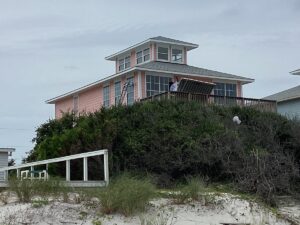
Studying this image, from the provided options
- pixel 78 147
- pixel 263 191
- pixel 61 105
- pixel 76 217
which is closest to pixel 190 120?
pixel 78 147

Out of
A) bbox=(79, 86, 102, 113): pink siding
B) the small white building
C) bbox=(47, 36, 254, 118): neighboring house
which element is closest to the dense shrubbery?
bbox=(47, 36, 254, 118): neighboring house

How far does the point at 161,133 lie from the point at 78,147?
2.82 metres

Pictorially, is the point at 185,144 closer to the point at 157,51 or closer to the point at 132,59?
the point at 157,51

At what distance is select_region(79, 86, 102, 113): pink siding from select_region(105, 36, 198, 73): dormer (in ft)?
8.26

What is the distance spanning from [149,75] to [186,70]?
110 inches

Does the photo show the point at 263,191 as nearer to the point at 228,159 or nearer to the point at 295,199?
the point at 295,199

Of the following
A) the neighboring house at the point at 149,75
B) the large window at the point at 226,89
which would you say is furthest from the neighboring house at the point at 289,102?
the neighboring house at the point at 149,75

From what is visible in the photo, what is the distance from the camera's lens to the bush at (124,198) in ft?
39.3

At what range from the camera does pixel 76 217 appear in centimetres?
1180

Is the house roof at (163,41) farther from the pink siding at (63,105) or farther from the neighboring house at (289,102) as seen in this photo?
the neighboring house at (289,102)

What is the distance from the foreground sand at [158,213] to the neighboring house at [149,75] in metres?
18.9

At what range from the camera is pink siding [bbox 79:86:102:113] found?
123ft

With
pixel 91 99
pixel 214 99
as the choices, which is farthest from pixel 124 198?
pixel 91 99

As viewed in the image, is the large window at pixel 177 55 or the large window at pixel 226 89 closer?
the large window at pixel 226 89
